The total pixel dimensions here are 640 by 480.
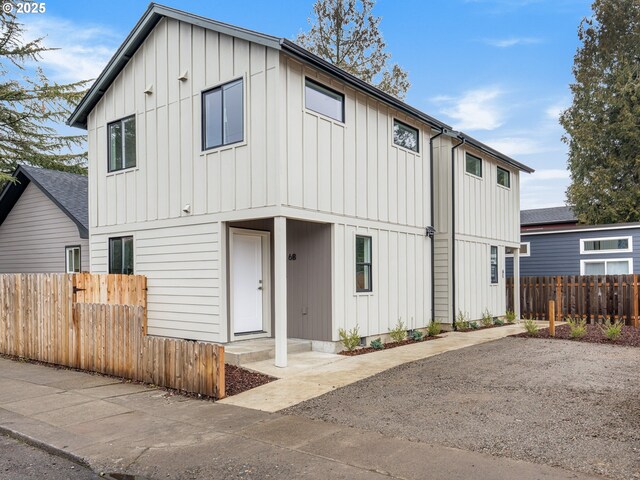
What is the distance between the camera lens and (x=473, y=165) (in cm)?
1504

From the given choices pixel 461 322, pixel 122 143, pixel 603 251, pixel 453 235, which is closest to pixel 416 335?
pixel 461 322

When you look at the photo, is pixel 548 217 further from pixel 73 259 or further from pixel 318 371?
pixel 318 371

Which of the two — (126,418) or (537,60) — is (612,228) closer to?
(537,60)

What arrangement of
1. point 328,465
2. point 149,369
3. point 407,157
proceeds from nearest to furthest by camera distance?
point 328,465 < point 149,369 < point 407,157

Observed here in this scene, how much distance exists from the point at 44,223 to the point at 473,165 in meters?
13.5

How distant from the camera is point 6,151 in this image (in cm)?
2445

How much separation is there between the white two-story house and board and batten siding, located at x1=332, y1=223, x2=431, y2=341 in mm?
38

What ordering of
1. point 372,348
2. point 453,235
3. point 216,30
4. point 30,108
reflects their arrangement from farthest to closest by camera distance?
point 30,108 → point 453,235 → point 372,348 → point 216,30

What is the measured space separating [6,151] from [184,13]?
18.6 metres

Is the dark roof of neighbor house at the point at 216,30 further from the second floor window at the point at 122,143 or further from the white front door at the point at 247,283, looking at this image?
the white front door at the point at 247,283

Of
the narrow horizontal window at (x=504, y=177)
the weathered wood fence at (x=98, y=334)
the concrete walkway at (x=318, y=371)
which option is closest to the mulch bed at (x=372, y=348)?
the concrete walkway at (x=318, y=371)

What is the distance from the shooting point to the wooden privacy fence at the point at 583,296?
15180 millimetres

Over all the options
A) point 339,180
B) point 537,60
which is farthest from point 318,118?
point 537,60

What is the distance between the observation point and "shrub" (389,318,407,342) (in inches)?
443
